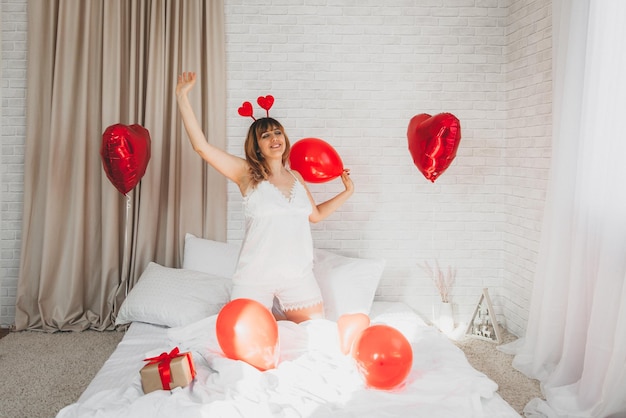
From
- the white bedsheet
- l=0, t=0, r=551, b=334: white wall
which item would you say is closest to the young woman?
the white bedsheet

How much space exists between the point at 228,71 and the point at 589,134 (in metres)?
2.15

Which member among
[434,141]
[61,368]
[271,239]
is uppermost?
[434,141]

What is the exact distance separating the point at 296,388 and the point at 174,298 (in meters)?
1.23

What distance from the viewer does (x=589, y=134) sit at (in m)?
2.68

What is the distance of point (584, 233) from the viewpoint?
272cm

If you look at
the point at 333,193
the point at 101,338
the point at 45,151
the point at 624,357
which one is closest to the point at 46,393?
the point at 101,338

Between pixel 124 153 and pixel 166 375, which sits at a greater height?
pixel 124 153

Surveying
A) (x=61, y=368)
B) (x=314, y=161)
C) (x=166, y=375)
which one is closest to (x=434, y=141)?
(x=314, y=161)

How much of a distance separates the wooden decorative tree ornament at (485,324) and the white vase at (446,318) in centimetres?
11

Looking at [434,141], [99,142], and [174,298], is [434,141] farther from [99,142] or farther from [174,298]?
[99,142]

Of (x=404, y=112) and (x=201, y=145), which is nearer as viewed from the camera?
(x=201, y=145)

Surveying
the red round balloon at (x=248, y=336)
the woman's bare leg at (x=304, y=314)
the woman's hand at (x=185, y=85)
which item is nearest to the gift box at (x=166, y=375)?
the red round balloon at (x=248, y=336)

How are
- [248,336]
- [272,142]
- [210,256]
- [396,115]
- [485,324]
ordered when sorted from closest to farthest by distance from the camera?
[248,336] → [272,142] → [210,256] → [485,324] → [396,115]

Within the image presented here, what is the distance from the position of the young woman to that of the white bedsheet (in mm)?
299
